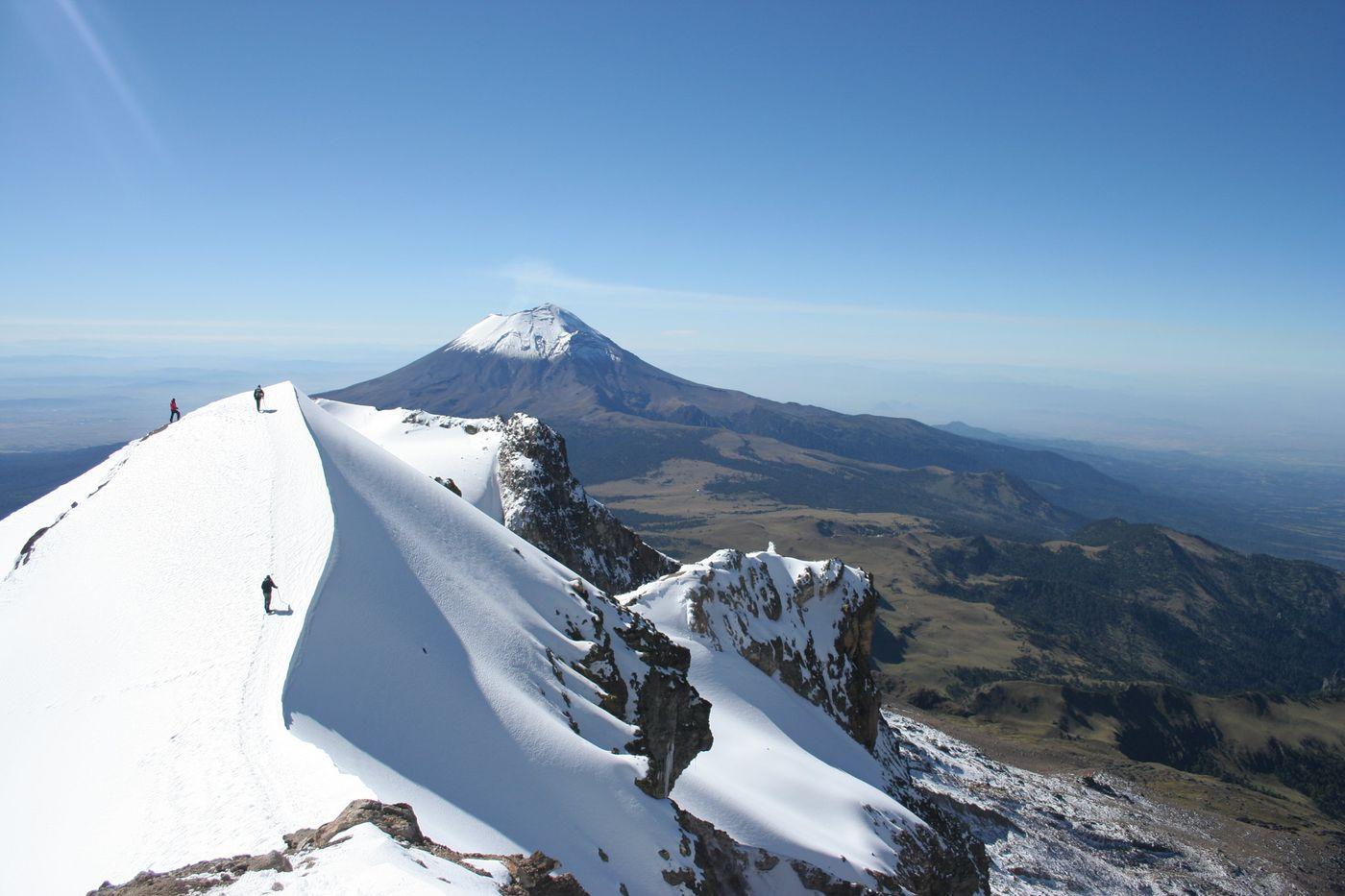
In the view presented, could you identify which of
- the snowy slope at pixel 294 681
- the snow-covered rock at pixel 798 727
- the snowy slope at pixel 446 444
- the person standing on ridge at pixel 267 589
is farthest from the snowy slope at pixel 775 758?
the person standing on ridge at pixel 267 589

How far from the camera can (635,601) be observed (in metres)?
44.7

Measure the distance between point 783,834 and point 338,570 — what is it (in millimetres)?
23300

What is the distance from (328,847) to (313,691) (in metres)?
6.93

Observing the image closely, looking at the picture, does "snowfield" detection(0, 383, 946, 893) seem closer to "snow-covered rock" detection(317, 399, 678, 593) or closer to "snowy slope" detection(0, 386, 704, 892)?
"snowy slope" detection(0, 386, 704, 892)

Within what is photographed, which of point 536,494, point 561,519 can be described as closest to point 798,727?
point 561,519

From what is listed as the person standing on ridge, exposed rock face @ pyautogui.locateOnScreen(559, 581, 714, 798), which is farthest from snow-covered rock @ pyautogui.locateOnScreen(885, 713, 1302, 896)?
the person standing on ridge

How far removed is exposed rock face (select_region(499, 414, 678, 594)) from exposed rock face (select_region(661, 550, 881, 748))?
21.0 ft

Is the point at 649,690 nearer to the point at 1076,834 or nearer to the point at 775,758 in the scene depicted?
the point at 775,758

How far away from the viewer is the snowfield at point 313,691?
1247 cm

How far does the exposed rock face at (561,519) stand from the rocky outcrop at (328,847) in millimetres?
35270

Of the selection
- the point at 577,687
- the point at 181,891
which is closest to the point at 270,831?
the point at 181,891

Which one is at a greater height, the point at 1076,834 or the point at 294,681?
the point at 294,681

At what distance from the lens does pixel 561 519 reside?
49906 mm

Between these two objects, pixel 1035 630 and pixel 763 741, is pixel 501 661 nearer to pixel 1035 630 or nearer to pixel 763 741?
pixel 763 741
